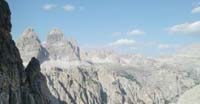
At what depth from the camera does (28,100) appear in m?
62.4

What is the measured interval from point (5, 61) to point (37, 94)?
1096cm

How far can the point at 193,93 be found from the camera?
10350 centimetres

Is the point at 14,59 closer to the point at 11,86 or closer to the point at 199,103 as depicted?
the point at 11,86

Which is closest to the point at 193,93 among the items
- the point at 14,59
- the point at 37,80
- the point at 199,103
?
the point at 199,103

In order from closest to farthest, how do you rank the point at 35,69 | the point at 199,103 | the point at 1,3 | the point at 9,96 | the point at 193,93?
the point at 9,96 < the point at 1,3 < the point at 35,69 < the point at 199,103 < the point at 193,93

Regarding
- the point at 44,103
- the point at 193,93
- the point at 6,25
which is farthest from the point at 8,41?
the point at 193,93

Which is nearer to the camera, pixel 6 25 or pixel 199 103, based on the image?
pixel 6 25

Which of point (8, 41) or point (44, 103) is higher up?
point (8, 41)

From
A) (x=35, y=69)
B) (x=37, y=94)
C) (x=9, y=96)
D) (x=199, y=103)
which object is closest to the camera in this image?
(x=9, y=96)

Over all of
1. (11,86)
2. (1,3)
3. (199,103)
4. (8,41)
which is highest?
(1,3)

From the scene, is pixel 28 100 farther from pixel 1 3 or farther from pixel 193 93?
pixel 193 93

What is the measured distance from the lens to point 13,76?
191 feet

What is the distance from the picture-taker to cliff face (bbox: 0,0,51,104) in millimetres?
54966

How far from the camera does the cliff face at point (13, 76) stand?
55.0 m
